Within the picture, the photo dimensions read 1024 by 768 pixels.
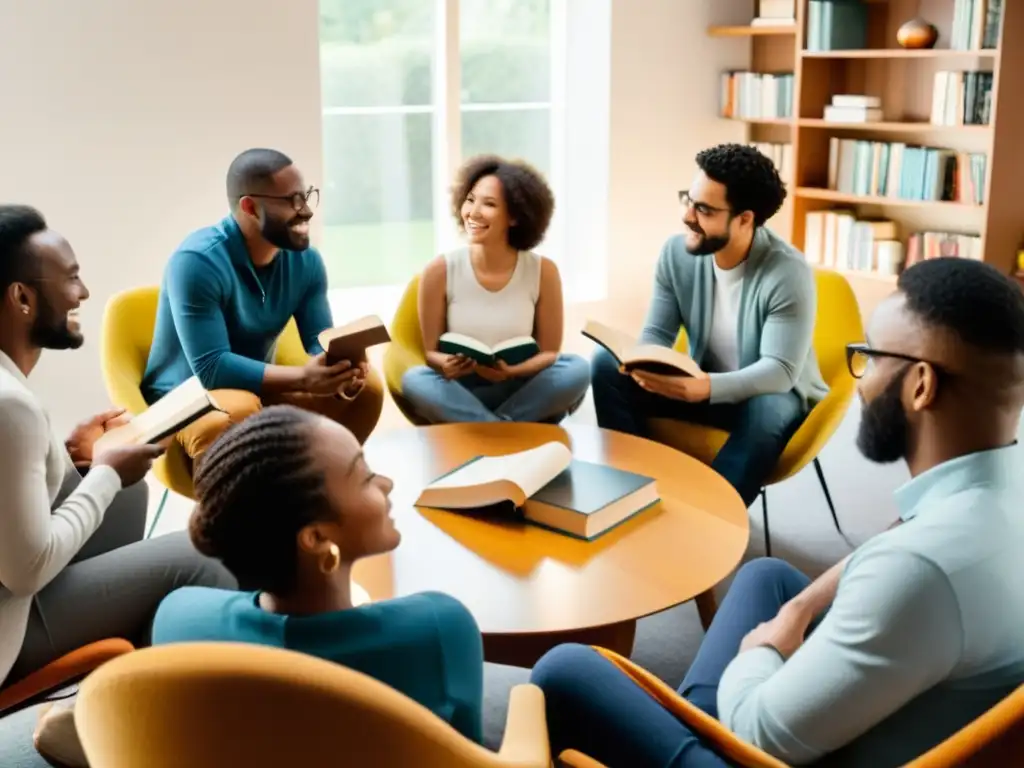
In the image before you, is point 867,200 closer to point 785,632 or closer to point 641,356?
point 641,356

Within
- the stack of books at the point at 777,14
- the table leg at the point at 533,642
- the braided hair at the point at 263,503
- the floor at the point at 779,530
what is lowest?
the floor at the point at 779,530

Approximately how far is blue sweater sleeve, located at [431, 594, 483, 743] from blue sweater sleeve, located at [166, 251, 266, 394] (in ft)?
6.07

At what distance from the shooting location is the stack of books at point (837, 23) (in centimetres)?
541

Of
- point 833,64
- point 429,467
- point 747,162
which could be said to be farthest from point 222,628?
→ point 833,64

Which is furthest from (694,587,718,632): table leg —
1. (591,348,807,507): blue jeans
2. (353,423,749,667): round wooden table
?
(591,348,807,507): blue jeans

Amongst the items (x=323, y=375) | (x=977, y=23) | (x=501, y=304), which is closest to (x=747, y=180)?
(x=501, y=304)

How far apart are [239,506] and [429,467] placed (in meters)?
1.34

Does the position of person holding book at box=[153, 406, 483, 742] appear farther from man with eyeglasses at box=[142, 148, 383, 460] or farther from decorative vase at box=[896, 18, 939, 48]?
decorative vase at box=[896, 18, 939, 48]

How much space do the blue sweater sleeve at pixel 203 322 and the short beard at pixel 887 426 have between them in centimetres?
194

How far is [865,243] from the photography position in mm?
5582

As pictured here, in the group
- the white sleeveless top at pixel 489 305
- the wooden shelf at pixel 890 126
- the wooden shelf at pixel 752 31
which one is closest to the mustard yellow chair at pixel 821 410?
the white sleeveless top at pixel 489 305

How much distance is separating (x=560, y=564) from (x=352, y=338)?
43.2 inches

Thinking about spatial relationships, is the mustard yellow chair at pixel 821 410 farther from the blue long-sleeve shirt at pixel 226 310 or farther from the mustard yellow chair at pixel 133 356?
the mustard yellow chair at pixel 133 356

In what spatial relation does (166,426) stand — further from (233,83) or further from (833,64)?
(833,64)
